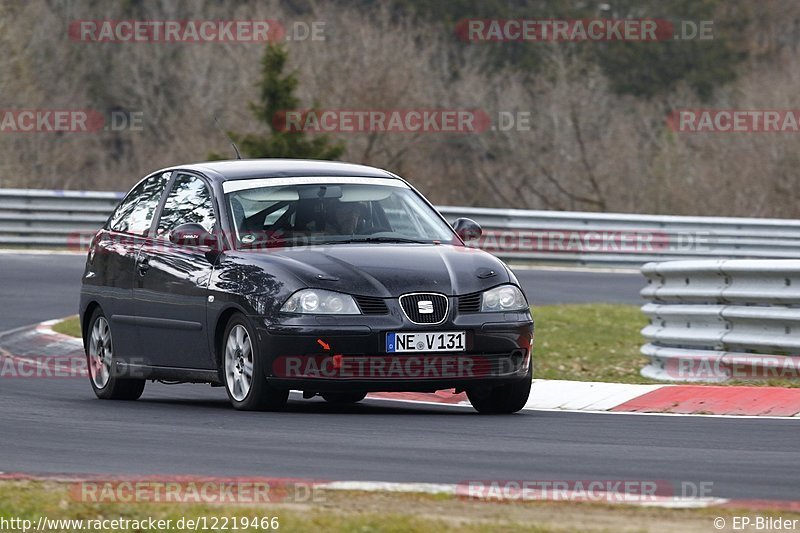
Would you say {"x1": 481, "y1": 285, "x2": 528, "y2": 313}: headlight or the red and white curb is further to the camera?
the red and white curb

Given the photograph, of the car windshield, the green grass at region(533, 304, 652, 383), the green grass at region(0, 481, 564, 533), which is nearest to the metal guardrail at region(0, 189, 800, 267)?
the green grass at region(533, 304, 652, 383)

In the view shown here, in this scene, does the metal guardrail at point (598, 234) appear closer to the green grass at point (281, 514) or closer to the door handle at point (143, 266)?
the door handle at point (143, 266)

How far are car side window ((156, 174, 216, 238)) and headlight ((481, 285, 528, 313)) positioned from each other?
1.97 metres

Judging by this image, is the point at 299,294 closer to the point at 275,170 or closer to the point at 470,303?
the point at 470,303

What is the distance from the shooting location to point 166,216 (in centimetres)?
1201

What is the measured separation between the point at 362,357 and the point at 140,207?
2870 mm

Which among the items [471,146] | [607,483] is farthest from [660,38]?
[607,483]

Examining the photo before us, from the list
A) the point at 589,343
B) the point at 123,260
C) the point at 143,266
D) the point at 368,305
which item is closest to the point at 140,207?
the point at 123,260

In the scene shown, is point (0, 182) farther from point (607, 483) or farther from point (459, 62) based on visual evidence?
point (607, 483)

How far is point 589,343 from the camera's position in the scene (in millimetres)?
16922

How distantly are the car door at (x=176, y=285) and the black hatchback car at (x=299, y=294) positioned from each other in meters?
0.01

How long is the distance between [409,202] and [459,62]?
163ft

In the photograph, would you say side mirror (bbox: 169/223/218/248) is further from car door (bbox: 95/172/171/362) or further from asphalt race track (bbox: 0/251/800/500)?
asphalt race track (bbox: 0/251/800/500)

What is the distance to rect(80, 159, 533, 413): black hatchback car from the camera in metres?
10.3
